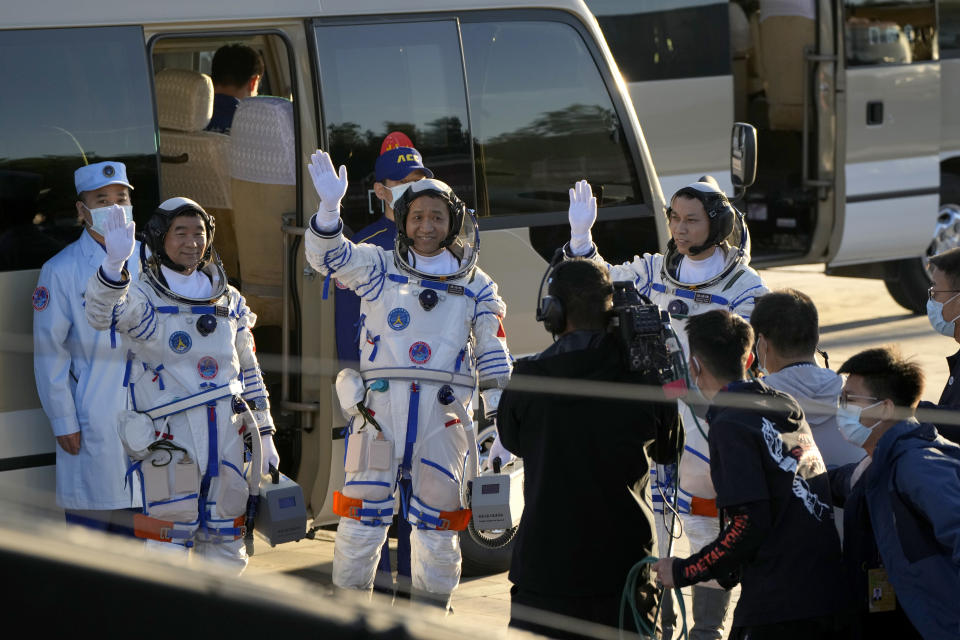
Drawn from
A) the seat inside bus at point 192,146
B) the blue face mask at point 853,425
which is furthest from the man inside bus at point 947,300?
the seat inside bus at point 192,146

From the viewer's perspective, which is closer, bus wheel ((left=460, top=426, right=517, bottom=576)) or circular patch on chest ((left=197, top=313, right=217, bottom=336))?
circular patch on chest ((left=197, top=313, right=217, bottom=336))

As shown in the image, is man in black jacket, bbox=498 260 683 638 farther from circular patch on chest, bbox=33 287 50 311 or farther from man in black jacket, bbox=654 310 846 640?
circular patch on chest, bbox=33 287 50 311

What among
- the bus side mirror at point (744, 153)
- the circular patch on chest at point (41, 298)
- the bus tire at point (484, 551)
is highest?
the bus side mirror at point (744, 153)

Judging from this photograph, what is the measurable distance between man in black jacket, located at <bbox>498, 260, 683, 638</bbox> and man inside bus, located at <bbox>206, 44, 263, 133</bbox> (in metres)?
3.53

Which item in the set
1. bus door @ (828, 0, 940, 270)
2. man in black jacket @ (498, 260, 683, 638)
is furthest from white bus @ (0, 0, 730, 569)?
bus door @ (828, 0, 940, 270)

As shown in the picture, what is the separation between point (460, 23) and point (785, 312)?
8.22 ft

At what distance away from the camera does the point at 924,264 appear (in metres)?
11.9

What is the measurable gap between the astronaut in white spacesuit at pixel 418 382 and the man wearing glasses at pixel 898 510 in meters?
1.78

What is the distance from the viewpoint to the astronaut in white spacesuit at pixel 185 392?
4.84 metres

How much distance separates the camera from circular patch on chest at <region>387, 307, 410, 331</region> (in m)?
5.12

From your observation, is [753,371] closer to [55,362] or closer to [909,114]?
[55,362]

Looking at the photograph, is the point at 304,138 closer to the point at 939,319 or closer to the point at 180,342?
the point at 180,342

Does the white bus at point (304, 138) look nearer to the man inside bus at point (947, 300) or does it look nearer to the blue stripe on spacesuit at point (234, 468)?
the blue stripe on spacesuit at point (234, 468)

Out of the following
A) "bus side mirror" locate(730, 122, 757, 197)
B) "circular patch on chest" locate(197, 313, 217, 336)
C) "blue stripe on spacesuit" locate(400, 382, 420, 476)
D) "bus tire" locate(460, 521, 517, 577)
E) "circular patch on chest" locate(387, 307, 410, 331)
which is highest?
"bus side mirror" locate(730, 122, 757, 197)
